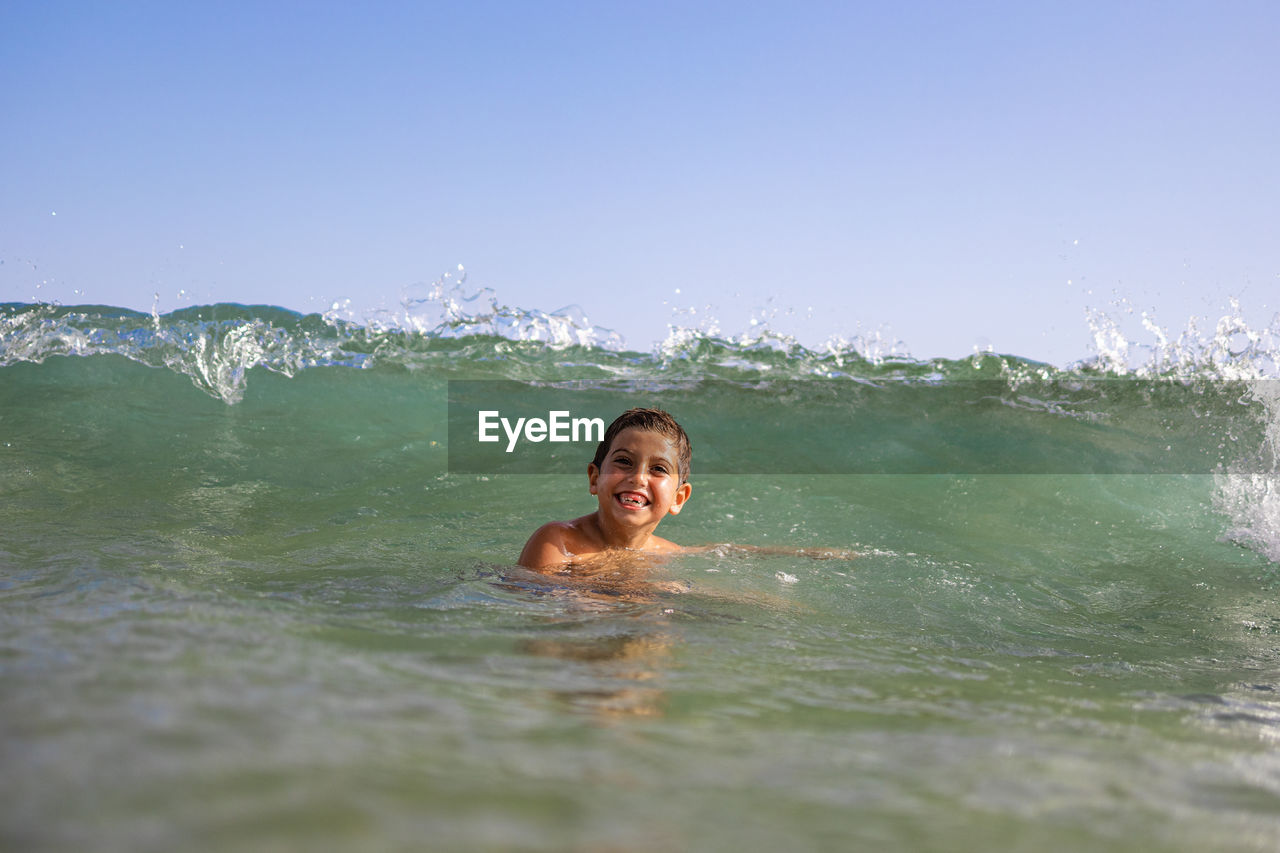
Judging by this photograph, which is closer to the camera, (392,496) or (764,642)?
(764,642)

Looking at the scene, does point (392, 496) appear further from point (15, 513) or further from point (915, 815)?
point (915, 815)

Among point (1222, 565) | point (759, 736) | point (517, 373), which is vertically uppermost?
point (517, 373)

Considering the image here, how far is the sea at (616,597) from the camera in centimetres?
121

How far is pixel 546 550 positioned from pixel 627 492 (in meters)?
0.46

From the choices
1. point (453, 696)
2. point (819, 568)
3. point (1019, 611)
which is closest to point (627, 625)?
point (453, 696)

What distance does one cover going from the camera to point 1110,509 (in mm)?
7145

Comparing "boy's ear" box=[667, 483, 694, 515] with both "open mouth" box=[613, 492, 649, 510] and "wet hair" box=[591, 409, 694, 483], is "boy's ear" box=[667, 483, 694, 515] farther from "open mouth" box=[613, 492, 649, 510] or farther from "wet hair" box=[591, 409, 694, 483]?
"open mouth" box=[613, 492, 649, 510]

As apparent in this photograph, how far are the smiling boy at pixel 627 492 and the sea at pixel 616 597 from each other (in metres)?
0.25

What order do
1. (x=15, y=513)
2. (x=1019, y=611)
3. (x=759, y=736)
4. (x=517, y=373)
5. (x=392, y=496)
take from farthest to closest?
(x=517, y=373) < (x=392, y=496) < (x=15, y=513) < (x=1019, y=611) < (x=759, y=736)

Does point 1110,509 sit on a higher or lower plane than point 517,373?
lower

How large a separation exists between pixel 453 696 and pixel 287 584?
1851 millimetres

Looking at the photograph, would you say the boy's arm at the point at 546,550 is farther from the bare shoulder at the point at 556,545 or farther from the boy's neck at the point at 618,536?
the boy's neck at the point at 618,536

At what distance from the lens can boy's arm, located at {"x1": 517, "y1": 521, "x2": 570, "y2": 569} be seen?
411cm

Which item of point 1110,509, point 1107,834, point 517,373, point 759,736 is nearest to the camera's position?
point 1107,834
